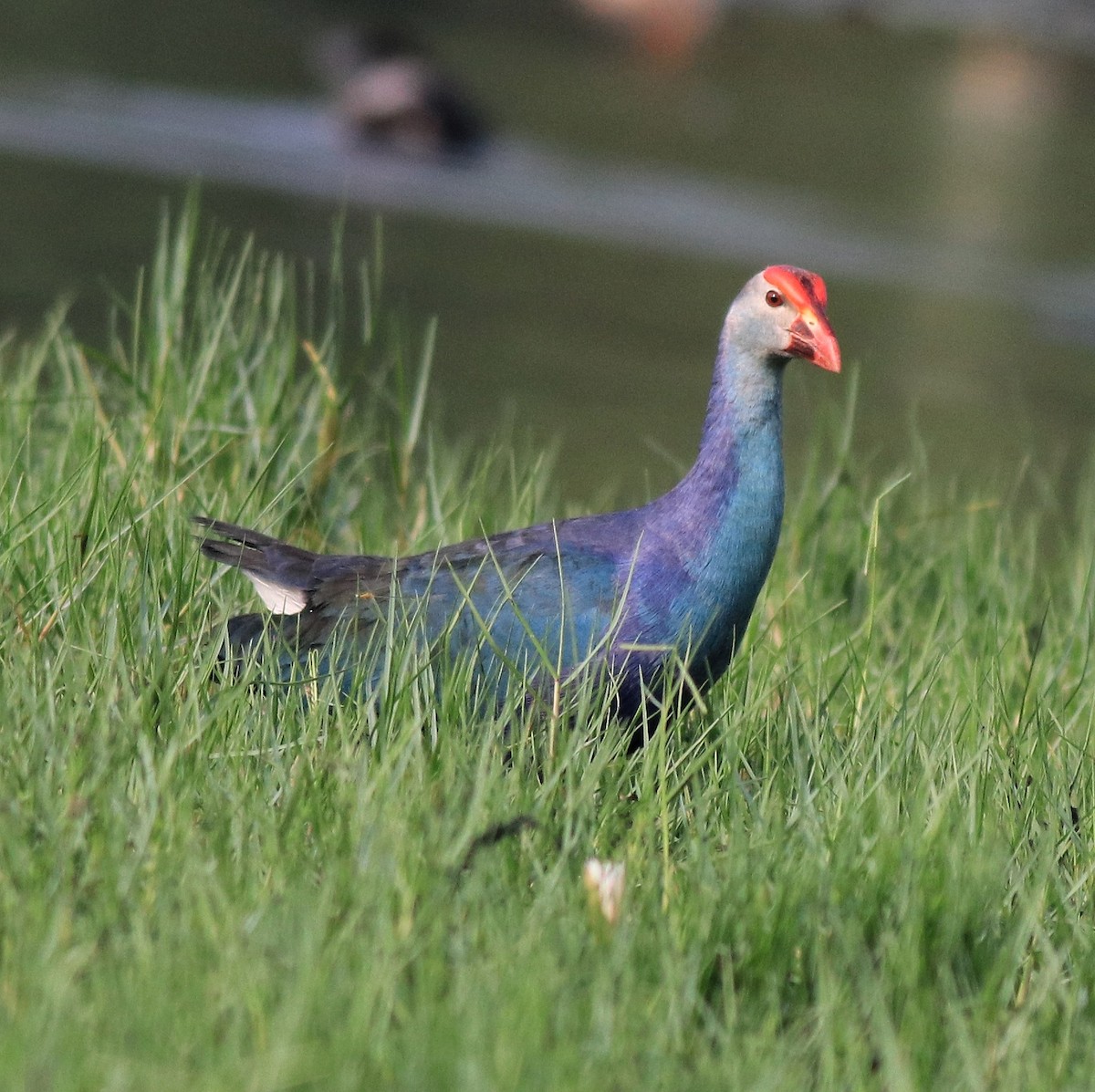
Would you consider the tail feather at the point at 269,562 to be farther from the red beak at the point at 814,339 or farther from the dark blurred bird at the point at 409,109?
the dark blurred bird at the point at 409,109

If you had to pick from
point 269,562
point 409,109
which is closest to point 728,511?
point 269,562

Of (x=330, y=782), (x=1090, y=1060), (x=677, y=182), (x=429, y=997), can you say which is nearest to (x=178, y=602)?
(x=330, y=782)

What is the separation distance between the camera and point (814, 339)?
3.29 metres

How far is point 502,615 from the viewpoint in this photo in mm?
3281

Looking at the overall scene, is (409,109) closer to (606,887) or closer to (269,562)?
(269,562)

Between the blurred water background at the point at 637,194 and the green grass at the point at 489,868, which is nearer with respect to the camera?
the green grass at the point at 489,868

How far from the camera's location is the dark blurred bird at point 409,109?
11.6 m

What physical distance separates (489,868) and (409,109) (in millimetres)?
9733

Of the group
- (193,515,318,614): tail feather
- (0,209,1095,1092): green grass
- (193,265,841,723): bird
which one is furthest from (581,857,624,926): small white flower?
(193,515,318,614): tail feather

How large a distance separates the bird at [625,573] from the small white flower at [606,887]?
2.31 feet

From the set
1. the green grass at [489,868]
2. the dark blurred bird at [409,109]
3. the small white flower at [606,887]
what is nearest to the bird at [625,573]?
the green grass at [489,868]

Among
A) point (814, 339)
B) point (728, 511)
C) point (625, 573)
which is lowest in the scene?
point (625, 573)

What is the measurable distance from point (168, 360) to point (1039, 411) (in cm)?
528

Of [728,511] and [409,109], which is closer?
[728,511]
